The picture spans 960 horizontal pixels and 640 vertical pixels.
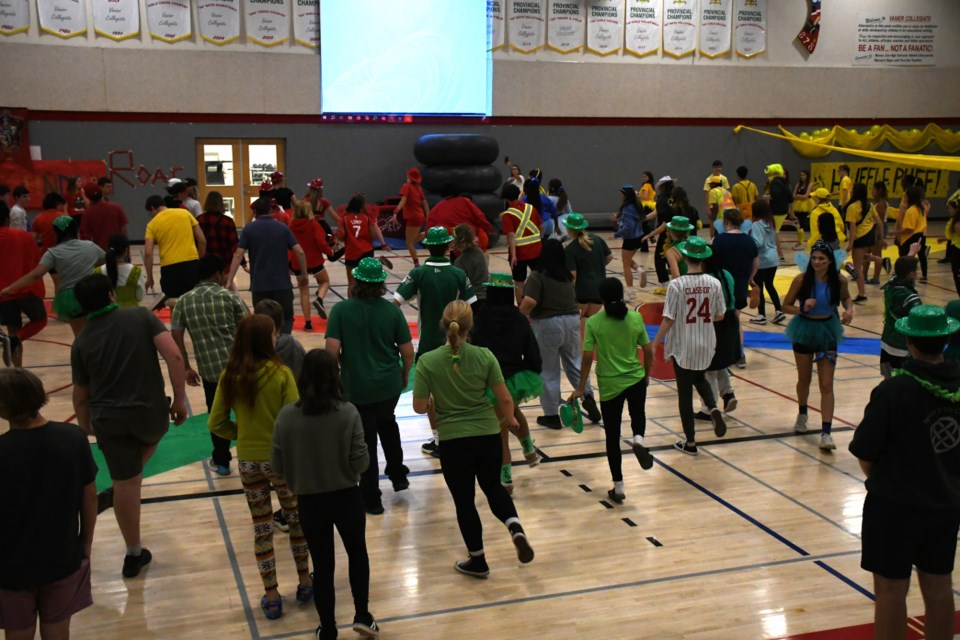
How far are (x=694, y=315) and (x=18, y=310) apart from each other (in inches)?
236

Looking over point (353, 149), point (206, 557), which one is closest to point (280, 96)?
point (353, 149)

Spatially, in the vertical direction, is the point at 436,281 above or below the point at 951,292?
above

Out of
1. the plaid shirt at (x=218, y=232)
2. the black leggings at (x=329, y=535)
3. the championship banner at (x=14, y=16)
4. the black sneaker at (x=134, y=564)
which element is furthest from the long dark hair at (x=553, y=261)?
the championship banner at (x=14, y=16)

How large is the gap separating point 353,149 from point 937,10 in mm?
15349

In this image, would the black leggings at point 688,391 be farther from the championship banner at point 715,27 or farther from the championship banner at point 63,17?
the championship banner at point 715,27

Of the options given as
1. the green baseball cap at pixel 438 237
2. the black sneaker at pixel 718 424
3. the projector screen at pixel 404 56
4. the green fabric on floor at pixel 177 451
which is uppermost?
the projector screen at pixel 404 56

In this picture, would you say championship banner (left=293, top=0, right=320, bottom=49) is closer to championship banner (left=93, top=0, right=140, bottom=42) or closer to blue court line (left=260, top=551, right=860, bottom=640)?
championship banner (left=93, top=0, right=140, bottom=42)

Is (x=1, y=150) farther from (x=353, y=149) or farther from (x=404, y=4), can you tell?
(x=404, y=4)

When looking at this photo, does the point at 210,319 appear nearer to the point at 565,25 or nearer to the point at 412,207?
the point at 412,207

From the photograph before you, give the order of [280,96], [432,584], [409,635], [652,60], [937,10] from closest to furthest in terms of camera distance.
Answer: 1. [409,635]
2. [432,584]
3. [280,96]
4. [652,60]
5. [937,10]

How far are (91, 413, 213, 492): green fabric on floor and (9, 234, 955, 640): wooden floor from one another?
180mm

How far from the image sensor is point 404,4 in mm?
20000

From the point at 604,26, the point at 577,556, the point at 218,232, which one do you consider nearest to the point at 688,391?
the point at 577,556

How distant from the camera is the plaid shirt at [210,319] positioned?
19.6 ft
